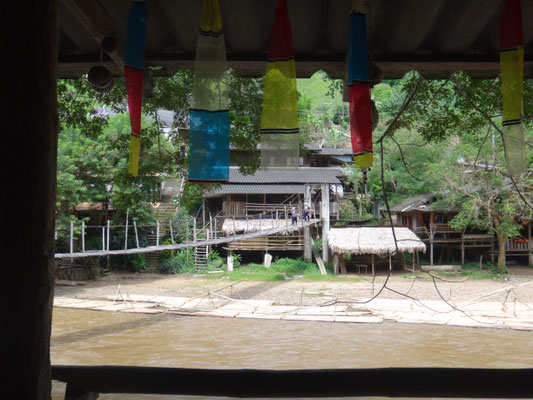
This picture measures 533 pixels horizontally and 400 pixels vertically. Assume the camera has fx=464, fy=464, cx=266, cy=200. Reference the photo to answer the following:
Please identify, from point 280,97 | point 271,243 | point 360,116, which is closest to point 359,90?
point 360,116

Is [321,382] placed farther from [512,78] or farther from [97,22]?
[97,22]

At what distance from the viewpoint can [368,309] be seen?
10.5 meters

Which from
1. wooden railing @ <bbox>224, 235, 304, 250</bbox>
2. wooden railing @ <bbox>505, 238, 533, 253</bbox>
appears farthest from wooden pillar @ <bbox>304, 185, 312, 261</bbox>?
wooden railing @ <bbox>505, 238, 533, 253</bbox>

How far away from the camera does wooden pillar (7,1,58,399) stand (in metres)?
1.31

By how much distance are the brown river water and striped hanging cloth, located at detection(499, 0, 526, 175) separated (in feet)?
17.5

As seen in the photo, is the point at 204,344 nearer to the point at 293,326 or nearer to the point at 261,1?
the point at 293,326

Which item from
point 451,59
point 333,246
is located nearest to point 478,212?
point 333,246

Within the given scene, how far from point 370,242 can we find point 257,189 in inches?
180

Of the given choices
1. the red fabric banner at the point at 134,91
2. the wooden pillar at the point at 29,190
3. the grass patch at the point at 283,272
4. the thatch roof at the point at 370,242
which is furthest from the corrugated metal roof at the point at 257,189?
the wooden pillar at the point at 29,190

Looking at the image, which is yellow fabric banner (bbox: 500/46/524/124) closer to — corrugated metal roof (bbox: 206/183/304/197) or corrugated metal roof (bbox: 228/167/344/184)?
corrugated metal roof (bbox: 228/167/344/184)

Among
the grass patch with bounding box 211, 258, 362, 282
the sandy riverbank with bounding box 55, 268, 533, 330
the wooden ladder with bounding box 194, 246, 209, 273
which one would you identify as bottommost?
the sandy riverbank with bounding box 55, 268, 533, 330

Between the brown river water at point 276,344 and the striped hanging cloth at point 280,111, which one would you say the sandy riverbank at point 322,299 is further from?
the striped hanging cloth at point 280,111

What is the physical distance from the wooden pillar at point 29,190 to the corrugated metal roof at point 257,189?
15598mm

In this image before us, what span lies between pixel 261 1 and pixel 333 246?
45.6ft
